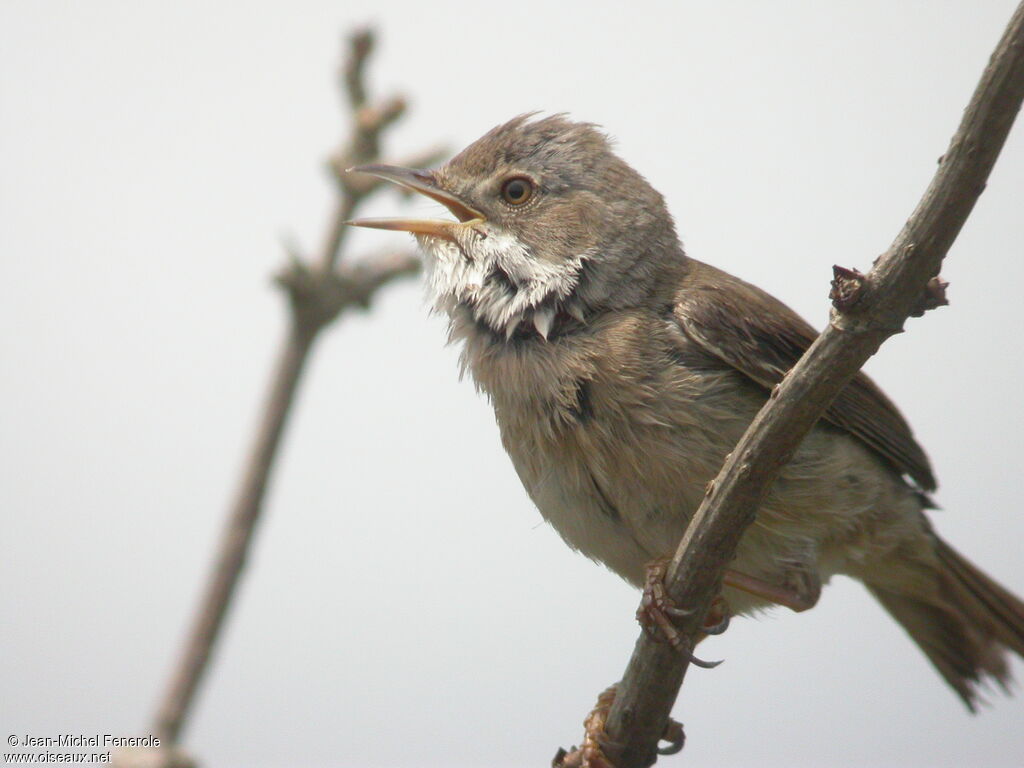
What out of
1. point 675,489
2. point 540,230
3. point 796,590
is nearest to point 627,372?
point 675,489

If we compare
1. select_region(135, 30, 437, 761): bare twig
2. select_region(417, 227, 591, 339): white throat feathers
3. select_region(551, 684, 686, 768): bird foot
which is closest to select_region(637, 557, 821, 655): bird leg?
select_region(551, 684, 686, 768): bird foot

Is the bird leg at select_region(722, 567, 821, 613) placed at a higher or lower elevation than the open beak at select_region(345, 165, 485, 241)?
lower

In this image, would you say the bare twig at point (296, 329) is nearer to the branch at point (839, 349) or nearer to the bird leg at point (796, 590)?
the branch at point (839, 349)

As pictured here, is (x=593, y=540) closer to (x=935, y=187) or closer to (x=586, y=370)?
(x=586, y=370)

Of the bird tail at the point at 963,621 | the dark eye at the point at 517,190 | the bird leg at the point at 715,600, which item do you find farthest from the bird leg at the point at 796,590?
the dark eye at the point at 517,190

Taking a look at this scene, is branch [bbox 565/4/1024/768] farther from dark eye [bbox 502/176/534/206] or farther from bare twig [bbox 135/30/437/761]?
dark eye [bbox 502/176/534/206]

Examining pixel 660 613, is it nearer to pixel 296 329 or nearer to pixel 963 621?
pixel 296 329

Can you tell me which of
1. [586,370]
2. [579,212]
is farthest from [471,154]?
[586,370]
